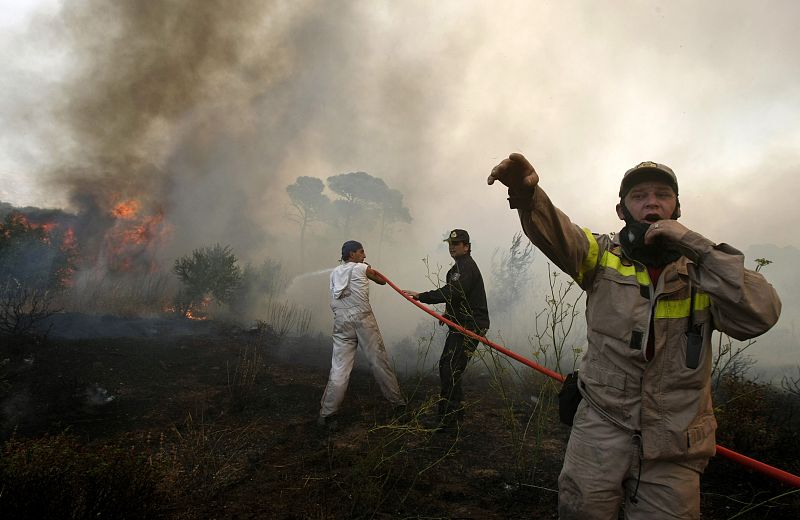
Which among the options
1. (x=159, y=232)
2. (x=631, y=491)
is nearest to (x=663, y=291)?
(x=631, y=491)

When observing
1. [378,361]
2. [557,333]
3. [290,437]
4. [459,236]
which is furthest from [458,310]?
[557,333]

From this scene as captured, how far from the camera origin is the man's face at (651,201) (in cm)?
180

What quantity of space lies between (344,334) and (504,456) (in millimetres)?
2283

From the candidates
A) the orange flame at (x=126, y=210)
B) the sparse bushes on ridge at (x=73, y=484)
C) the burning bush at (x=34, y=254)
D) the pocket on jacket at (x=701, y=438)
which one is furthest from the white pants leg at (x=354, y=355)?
the orange flame at (x=126, y=210)

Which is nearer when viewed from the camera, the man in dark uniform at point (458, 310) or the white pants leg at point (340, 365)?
the man in dark uniform at point (458, 310)

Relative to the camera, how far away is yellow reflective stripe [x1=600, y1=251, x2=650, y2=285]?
5.63 ft

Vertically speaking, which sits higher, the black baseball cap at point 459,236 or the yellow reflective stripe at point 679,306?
the black baseball cap at point 459,236

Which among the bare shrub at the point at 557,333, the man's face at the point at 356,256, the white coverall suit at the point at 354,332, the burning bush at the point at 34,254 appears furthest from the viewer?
the burning bush at the point at 34,254

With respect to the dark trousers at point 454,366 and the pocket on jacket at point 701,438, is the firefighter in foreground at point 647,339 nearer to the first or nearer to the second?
the pocket on jacket at point 701,438

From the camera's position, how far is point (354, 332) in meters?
4.96

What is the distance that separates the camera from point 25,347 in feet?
19.9

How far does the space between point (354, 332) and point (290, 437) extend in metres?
1.38

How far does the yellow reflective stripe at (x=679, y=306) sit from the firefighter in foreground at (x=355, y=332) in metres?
3.40

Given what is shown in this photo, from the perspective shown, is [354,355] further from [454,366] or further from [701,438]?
[701,438]
